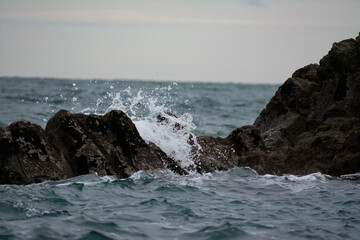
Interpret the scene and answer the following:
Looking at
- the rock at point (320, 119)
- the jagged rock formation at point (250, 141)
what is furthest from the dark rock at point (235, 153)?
the rock at point (320, 119)

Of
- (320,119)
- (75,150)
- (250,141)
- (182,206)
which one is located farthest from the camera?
(320,119)

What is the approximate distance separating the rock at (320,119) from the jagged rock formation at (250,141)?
0.07 feet

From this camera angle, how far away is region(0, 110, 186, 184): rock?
10.0 m

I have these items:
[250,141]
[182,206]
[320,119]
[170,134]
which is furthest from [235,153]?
[182,206]

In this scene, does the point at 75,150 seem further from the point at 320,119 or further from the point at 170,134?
the point at 320,119

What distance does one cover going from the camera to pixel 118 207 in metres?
9.07

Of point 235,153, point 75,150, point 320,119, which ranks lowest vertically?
point 235,153

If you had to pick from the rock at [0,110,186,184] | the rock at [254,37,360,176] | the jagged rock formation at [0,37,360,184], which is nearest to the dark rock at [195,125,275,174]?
the jagged rock formation at [0,37,360,184]

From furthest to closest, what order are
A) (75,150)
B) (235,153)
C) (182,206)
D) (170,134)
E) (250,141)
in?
1. (250,141)
2. (235,153)
3. (170,134)
4. (75,150)
5. (182,206)

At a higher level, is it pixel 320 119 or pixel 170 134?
pixel 320 119

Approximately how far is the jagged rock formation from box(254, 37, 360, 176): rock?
22 millimetres

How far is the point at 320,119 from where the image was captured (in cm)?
1354

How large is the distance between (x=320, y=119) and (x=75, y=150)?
20.1 ft

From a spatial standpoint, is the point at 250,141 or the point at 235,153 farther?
the point at 250,141
